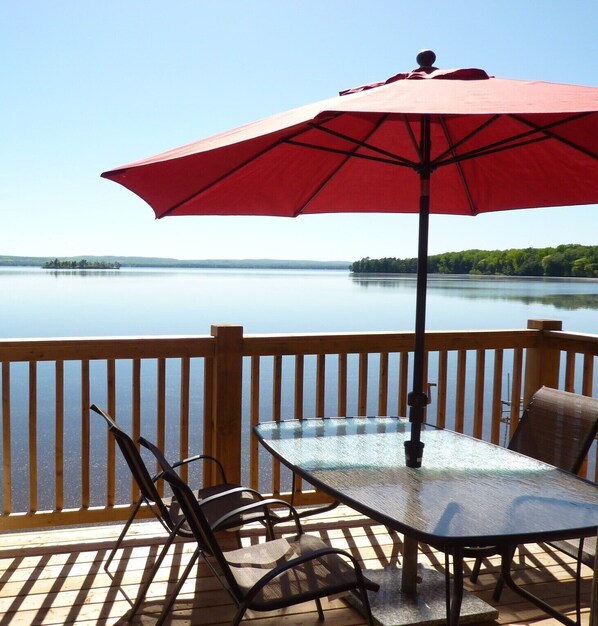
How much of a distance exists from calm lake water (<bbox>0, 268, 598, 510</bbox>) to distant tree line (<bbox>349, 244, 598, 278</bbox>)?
0.63 feet

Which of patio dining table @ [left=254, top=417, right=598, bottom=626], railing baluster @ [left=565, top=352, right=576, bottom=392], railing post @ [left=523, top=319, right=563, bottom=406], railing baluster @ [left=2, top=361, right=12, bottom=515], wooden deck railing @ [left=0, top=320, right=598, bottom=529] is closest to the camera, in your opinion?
patio dining table @ [left=254, top=417, right=598, bottom=626]

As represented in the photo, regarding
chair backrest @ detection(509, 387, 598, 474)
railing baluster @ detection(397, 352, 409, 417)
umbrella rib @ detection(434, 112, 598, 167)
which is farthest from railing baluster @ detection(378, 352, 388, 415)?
umbrella rib @ detection(434, 112, 598, 167)

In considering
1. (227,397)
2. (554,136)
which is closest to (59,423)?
(227,397)

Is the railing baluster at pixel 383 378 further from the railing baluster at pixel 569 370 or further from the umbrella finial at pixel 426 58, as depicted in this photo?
the umbrella finial at pixel 426 58

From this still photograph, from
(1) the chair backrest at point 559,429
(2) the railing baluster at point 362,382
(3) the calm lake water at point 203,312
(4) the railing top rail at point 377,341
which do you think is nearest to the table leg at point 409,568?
(1) the chair backrest at point 559,429

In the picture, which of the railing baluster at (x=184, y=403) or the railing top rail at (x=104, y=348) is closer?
the railing top rail at (x=104, y=348)

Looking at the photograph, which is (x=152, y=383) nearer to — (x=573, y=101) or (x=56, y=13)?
(x=56, y=13)

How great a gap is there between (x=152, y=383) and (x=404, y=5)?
9.43 meters

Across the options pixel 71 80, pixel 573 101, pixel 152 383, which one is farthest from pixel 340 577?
pixel 71 80

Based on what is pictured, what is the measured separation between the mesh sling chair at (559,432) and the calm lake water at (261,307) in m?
3.23

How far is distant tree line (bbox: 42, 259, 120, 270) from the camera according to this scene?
29631 mm

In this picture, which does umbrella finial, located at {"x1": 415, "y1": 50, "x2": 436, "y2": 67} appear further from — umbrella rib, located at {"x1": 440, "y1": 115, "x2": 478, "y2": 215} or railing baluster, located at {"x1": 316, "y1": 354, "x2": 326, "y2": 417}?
railing baluster, located at {"x1": 316, "y1": 354, "x2": 326, "y2": 417}

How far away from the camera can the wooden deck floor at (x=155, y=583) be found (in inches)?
108

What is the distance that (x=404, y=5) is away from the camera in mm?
8781
